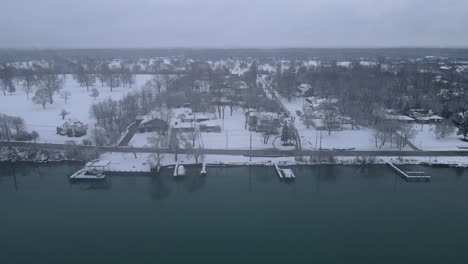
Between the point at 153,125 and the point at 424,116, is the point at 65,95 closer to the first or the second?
the point at 153,125

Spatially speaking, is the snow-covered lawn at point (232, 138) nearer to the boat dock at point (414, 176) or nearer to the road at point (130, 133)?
the road at point (130, 133)

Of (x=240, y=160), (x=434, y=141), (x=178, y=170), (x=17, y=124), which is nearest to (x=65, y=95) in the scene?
(x=17, y=124)

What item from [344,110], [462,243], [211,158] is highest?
[344,110]

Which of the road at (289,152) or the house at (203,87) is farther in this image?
the house at (203,87)

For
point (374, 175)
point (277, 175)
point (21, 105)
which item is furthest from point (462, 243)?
point (21, 105)

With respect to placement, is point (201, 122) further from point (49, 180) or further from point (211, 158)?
point (49, 180)

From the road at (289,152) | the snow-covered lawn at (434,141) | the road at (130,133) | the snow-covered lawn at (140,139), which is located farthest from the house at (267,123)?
the snow-covered lawn at (434,141)
